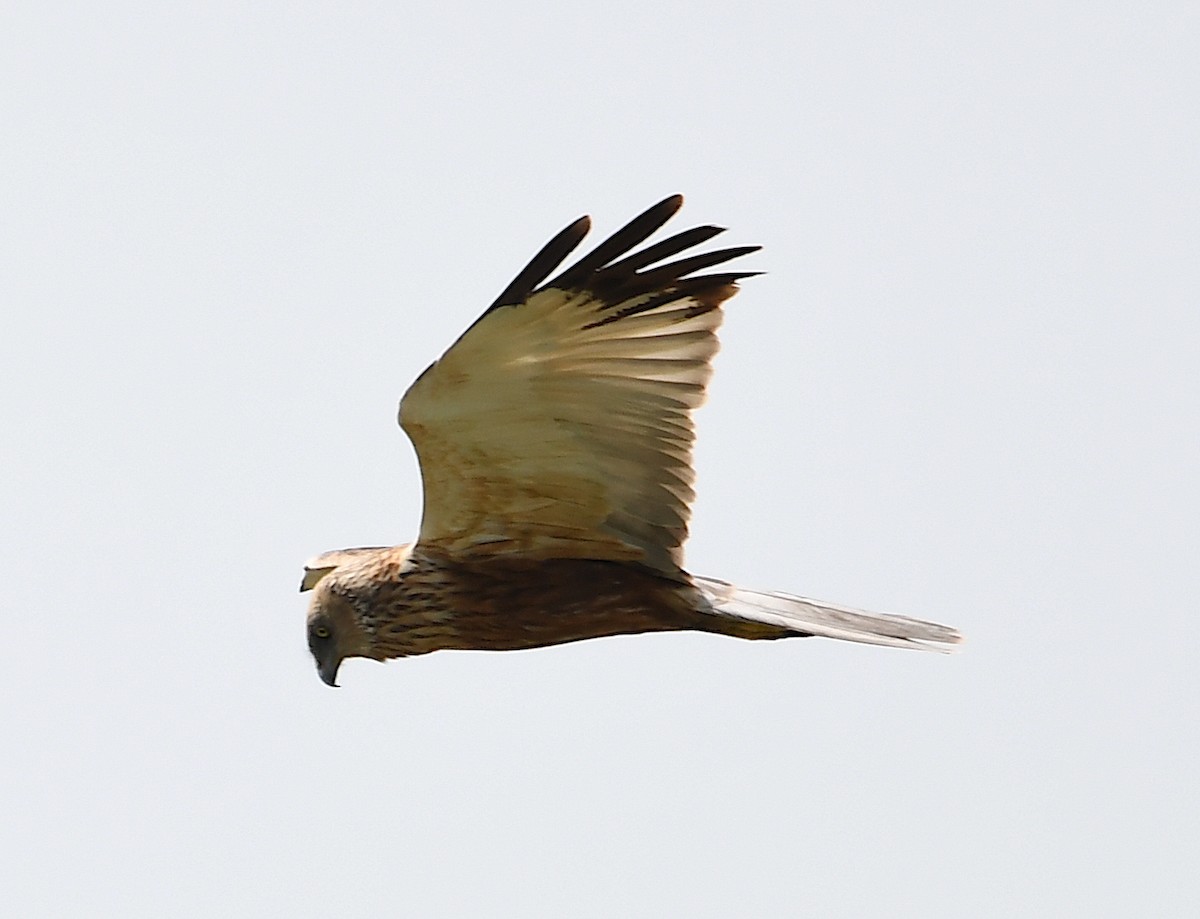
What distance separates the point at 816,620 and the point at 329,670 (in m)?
1.59

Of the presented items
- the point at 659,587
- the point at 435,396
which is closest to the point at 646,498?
the point at 659,587

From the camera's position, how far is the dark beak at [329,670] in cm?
749

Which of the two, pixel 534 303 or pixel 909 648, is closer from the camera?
pixel 534 303

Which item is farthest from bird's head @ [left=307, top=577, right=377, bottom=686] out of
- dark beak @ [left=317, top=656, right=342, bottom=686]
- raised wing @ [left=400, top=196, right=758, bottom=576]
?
raised wing @ [left=400, top=196, right=758, bottom=576]

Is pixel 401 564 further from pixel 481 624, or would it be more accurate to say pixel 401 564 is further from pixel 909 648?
pixel 909 648

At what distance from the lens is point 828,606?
7.26 meters

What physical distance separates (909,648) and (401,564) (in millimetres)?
1598

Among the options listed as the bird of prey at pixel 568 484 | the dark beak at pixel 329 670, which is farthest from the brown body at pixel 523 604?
the dark beak at pixel 329 670

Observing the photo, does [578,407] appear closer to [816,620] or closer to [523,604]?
[523,604]

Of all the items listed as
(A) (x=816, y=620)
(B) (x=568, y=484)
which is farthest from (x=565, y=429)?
(A) (x=816, y=620)

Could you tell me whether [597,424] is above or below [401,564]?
above

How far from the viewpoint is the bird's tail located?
278 inches

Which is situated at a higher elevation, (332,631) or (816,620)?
(816,620)

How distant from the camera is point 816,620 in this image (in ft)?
23.5
